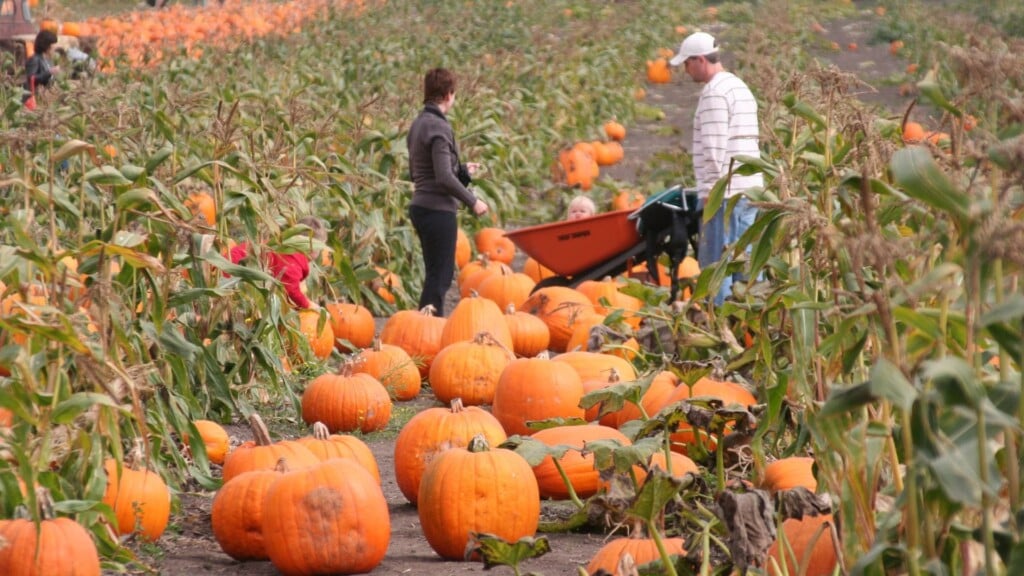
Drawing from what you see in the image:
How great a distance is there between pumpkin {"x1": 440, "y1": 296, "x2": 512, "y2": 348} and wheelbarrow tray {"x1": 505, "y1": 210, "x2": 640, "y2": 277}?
144 cm

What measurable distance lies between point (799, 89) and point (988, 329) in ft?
7.60

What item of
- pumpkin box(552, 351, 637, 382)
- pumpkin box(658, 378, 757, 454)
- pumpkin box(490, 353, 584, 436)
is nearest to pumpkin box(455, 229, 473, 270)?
pumpkin box(552, 351, 637, 382)

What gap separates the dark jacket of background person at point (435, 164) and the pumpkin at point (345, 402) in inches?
107

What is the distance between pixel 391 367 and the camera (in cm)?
712

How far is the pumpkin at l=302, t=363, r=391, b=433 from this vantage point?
6289 millimetres

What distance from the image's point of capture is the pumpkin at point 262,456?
464 cm

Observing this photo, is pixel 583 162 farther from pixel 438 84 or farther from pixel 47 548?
pixel 47 548

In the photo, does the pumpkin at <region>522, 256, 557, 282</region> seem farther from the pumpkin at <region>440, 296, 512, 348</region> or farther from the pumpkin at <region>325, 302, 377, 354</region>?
the pumpkin at <region>440, 296, 512, 348</region>

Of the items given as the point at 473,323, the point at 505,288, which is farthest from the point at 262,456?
the point at 505,288

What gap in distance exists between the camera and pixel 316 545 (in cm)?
420

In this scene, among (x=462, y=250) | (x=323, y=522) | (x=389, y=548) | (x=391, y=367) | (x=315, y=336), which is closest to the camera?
(x=323, y=522)

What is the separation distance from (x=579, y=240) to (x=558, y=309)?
102 cm

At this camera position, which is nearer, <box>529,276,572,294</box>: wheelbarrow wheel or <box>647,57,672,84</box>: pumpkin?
<box>529,276,572,294</box>: wheelbarrow wheel

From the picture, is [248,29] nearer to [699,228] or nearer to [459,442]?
[699,228]
